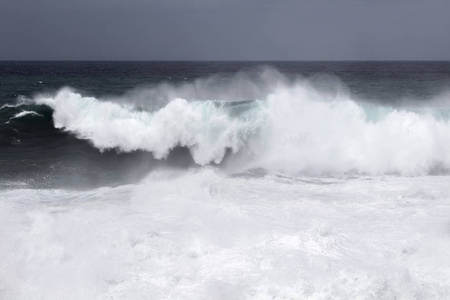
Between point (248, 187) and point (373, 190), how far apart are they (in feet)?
9.41

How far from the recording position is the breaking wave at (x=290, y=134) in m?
14.0

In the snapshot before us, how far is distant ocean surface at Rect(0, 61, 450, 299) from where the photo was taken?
6832mm

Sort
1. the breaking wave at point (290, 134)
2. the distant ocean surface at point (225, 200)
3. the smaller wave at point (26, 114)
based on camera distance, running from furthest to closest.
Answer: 1. the smaller wave at point (26, 114)
2. the breaking wave at point (290, 134)
3. the distant ocean surface at point (225, 200)

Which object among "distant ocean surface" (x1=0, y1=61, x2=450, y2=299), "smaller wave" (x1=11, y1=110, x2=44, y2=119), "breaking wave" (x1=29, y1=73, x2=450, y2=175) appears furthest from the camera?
"smaller wave" (x1=11, y1=110, x2=44, y2=119)

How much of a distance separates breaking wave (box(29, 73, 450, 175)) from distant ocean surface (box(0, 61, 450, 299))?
0.05 m

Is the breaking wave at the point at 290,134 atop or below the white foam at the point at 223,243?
atop

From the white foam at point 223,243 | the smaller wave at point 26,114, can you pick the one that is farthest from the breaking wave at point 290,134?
the smaller wave at point 26,114

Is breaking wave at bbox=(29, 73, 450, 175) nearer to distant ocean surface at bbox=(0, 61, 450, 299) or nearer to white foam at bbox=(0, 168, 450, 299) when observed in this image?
distant ocean surface at bbox=(0, 61, 450, 299)

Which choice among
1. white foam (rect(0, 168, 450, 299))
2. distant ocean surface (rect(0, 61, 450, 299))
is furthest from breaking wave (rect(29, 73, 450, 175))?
white foam (rect(0, 168, 450, 299))

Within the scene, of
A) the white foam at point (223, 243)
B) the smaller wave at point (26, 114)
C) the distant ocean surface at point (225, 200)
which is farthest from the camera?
the smaller wave at point (26, 114)

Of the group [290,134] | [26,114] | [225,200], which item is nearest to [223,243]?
[225,200]

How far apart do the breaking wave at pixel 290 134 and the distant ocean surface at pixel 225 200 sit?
5 centimetres

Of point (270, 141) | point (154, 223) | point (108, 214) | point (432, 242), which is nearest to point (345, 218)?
point (432, 242)

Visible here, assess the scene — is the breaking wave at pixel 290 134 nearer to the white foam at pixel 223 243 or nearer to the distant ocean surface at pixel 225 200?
the distant ocean surface at pixel 225 200
